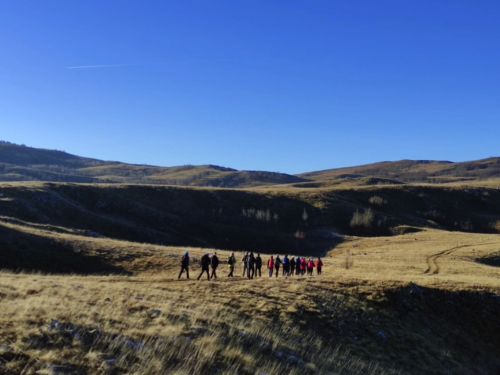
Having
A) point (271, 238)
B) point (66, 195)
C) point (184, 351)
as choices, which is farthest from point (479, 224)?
point (184, 351)

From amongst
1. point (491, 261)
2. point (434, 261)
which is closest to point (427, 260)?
point (434, 261)

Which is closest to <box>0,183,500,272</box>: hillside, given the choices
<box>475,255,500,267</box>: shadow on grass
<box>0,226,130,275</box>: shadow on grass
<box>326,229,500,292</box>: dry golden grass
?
<box>0,226,130,275</box>: shadow on grass

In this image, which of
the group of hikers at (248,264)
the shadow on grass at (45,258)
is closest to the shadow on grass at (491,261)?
the group of hikers at (248,264)

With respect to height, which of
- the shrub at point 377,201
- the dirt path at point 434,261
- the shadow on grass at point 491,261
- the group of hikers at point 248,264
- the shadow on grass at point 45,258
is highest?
the shrub at point 377,201

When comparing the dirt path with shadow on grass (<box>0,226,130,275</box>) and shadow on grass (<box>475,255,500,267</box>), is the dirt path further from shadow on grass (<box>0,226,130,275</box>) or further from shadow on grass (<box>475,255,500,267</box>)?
shadow on grass (<box>0,226,130,275</box>)

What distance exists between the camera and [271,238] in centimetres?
9250

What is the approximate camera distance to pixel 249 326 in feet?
51.6

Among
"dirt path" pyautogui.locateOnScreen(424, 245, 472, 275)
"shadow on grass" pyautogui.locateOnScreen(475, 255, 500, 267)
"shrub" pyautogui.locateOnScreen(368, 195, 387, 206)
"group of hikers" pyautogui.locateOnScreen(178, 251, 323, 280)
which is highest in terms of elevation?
"shrub" pyautogui.locateOnScreen(368, 195, 387, 206)

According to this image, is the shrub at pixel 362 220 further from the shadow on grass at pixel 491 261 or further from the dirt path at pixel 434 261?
the shadow on grass at pixel 491 261

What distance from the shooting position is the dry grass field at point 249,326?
10.1 metres

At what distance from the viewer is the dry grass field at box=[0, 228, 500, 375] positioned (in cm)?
1011

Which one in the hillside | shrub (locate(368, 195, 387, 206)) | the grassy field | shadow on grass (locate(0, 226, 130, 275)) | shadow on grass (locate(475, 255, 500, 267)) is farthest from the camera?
shrub (locate(368, 195, 387, 206))

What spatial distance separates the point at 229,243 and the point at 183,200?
26413mm

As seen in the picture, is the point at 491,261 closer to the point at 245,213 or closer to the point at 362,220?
the point at 362,220
